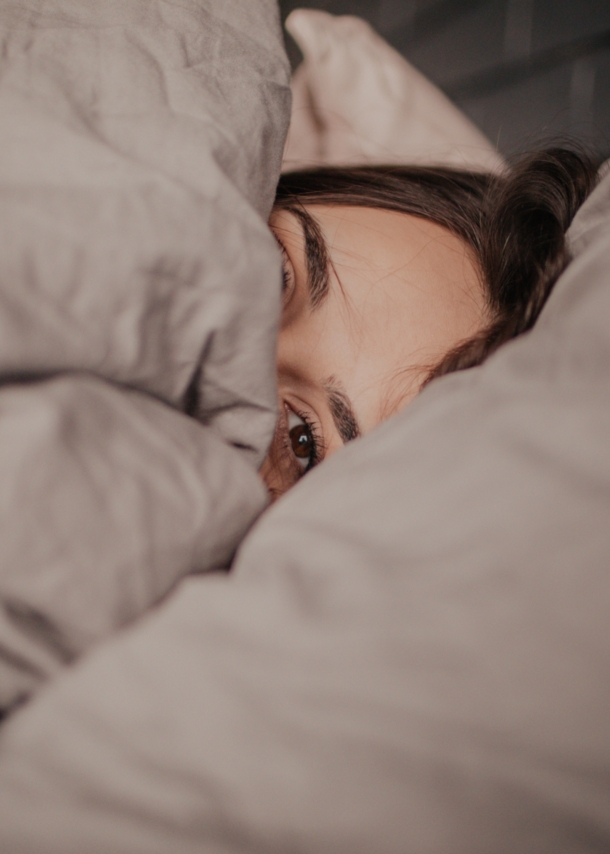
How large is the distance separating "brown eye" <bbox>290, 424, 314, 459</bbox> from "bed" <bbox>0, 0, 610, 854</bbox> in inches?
6.8

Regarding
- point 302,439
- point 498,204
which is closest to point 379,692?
point 302,439

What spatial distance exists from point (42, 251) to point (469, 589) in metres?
0.31

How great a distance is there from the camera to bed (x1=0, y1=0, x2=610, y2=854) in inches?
9.1

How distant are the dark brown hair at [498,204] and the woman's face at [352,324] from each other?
35 millimetres

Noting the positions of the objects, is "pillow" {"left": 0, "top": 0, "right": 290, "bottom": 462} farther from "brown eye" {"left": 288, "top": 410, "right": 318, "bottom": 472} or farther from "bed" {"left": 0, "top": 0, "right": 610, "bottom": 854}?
"brown eye" {"left": 288, "top": 410, "right": 318, "bottom": 472}

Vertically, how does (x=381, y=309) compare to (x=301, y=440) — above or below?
above

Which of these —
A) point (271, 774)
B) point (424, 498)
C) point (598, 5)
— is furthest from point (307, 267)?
point (598, 5)

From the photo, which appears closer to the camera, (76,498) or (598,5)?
(76,498)

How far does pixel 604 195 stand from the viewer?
60 cm

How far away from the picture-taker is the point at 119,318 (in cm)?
40

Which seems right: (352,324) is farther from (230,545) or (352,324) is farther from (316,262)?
(230,545)

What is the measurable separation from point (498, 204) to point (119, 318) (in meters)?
0.58

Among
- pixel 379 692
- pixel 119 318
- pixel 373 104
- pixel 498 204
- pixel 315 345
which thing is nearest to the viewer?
pixel 379 692

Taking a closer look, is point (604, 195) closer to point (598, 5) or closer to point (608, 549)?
point (608, 549)
